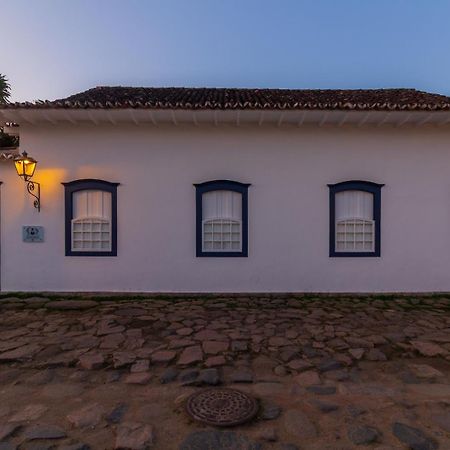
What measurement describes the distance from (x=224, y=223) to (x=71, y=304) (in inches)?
143

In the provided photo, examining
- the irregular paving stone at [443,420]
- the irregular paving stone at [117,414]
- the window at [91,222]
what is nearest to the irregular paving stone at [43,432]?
the irregular paving stone at [117,414]

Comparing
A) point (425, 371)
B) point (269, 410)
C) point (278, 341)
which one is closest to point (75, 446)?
point (269, 410)

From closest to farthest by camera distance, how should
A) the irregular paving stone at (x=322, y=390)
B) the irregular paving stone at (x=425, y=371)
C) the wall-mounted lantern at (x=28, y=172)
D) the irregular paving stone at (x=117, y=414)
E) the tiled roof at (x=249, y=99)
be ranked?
the irregular paving stone at (x=117, y=414) → the irregular paving stone at (x=322, y=390) → the irregular paving stone at (x=425, y=371) → the tiled roof at (x=249, y=99) → the wall-mounted lantern at (x=28, y=172)

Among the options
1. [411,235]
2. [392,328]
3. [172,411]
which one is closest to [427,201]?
[411,235]

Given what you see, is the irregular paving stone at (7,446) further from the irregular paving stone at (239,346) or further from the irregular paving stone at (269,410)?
the irregular paving stone at (239,346)

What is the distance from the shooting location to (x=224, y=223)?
773 centimetres

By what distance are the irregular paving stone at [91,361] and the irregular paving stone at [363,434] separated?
2899 mm

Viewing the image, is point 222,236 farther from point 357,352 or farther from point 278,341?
point 357,352

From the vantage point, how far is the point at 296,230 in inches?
303

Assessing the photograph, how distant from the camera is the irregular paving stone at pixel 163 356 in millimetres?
4297

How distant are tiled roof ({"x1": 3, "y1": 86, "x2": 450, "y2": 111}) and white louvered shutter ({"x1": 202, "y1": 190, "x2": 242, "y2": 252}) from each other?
1.96 metres

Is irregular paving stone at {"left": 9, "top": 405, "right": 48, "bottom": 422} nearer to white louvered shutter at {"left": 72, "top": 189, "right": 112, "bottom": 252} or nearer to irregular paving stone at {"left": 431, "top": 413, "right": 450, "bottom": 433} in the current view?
irregular paving stone at {"left": 431, "top": 413, "right": 450, "bottom": 433}

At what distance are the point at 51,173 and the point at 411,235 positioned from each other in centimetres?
829

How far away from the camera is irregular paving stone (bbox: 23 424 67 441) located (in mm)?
2797
